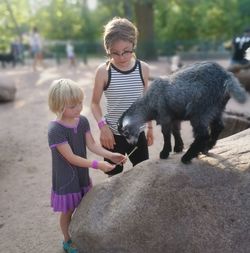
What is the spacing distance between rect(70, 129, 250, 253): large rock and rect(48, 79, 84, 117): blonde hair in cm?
74

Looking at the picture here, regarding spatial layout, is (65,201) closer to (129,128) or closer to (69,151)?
(69,151)

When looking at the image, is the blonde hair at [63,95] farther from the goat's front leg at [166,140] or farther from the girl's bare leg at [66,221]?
the girl's bare leg at [66,221]

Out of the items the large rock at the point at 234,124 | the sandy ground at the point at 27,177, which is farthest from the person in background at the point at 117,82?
the large rock at the point at 234,124

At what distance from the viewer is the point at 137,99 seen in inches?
141

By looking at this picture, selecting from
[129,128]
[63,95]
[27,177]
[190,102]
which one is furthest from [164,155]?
[27,177]

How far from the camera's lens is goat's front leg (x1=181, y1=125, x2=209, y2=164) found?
335cm

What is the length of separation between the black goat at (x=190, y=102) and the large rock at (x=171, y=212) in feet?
0.76

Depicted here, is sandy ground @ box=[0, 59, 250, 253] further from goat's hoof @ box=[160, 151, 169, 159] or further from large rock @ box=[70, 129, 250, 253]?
goat's hoof @ box=[160, 151, 169, 159]

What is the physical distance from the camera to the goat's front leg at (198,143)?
3352mm

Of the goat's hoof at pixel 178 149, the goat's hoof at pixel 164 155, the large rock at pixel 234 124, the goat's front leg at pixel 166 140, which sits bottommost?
the large rock at pixel 234 124

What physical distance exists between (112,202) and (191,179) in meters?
0.62

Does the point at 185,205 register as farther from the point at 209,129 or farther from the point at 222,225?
the point at 209,129

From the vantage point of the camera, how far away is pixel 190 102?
3365 millimetres

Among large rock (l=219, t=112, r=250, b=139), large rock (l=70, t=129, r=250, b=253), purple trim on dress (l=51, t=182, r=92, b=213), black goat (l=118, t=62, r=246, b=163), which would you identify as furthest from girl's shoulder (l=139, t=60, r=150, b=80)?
large rock (l=219, t=112, r=250, b=139)
